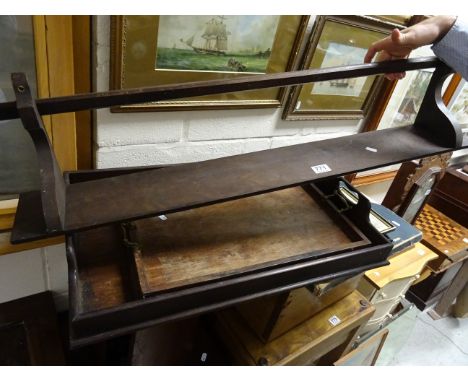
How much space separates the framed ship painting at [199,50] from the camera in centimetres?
73

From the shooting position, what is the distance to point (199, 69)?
83cm

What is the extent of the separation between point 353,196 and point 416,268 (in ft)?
2.02

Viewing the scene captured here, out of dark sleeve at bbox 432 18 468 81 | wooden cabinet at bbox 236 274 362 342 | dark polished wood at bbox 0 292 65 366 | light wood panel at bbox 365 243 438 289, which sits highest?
dark sleeve at bbox 432 18 468 81

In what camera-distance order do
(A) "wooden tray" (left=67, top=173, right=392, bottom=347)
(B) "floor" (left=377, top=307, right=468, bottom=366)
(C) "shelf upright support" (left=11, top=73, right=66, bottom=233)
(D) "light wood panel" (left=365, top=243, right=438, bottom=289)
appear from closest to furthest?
1. (C) "shelf upright support" (left=11, top=73, right=66, bottom=233)
2. (A) "wooden tray" (left=67, top=173, right=392, bottom=347)
3. (D) "light wood panel" (left=365, top=243, right=438, bottom=289)
4. (B) "floor" (left=377, top=307, right=468, bottom=366)

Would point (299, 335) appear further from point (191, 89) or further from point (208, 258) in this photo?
point (191, 89)

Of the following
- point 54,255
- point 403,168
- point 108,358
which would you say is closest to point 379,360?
point 403,168

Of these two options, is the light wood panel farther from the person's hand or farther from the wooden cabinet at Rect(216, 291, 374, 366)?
the person's hand

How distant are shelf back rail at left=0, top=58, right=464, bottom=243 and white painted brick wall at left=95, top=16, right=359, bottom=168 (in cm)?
23

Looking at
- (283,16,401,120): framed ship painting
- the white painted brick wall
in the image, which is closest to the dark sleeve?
(283,16,401,120): framed ship painting

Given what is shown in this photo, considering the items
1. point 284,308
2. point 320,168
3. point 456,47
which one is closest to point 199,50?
point 320,168

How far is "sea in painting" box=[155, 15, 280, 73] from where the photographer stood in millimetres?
762

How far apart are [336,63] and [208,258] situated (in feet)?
2.37

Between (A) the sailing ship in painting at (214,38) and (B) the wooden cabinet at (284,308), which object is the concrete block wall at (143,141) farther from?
(B) the wooden cabinet at (284,308)

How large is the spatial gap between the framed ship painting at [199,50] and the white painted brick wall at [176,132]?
0.03 m
